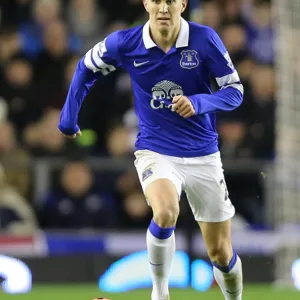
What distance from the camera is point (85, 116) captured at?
11961mm

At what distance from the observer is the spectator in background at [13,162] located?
11.3m

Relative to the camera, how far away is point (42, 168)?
1130 cm

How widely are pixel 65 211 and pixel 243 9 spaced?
341 cm

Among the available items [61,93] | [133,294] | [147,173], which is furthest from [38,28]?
[147,173]

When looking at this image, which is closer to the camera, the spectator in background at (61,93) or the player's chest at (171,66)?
the player's chest at (171,66)

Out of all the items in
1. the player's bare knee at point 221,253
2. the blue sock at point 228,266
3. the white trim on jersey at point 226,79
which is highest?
the white trim on jersey at point 226,79

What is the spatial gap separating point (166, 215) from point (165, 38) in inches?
48.1

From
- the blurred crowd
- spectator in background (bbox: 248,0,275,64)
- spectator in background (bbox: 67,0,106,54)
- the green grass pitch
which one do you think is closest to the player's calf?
the green grass pitch

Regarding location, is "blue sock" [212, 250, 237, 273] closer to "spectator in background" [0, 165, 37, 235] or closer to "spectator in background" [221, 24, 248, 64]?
"spectator in background" [0, 165, 37, 235]

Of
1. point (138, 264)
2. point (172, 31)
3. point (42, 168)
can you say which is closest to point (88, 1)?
point (42, 168)

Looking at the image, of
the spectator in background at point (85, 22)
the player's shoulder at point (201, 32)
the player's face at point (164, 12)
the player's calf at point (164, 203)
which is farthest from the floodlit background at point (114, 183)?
the player's calf at point (164, 203)

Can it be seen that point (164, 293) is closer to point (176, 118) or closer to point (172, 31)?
point (176, 118)

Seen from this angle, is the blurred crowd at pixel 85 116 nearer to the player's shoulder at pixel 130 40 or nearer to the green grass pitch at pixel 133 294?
the green grass pitch at pixel 133 294

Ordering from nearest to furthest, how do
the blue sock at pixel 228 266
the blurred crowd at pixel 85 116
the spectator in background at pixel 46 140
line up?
the blue sock at pixel 228 266, the blurred crowd at pixel 85 116, the spectator in background at pixel 46 140
